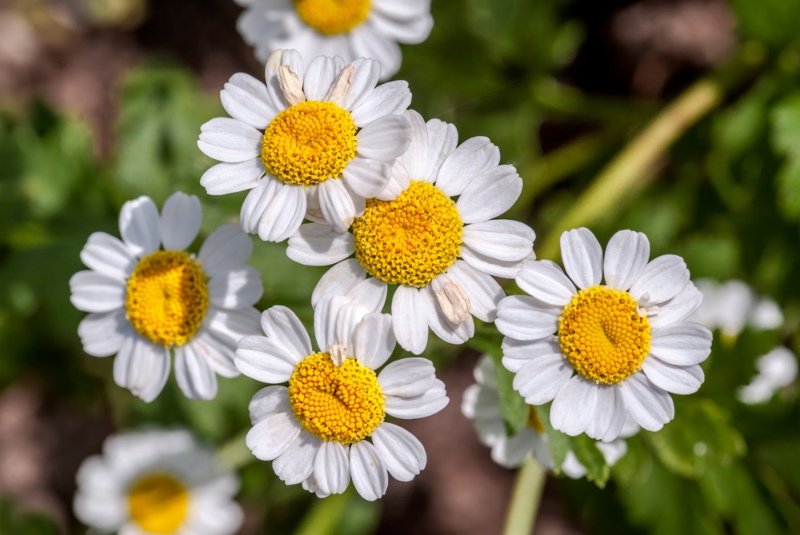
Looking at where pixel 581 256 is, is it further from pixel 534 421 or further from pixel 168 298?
pixel 168 298

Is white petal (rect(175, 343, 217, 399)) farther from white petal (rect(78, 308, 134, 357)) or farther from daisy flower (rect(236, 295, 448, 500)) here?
daisy flower (rect(236, 295, 448, 500))

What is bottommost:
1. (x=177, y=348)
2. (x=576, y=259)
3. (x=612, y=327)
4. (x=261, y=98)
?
(x=177, y=348)

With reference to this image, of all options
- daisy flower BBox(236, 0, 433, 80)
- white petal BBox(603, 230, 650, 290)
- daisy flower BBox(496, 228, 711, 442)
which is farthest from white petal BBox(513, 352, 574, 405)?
daisy flower BBox(236, 0, 433, 80)

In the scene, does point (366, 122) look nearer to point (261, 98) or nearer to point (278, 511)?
point (261, 98)

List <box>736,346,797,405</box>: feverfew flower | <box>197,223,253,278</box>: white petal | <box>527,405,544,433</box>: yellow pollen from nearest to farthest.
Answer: <box>197,223,253,278</box>: white petal
<box>527,405,544,433</box>: yellow pollen
<box>736,346,797,405</box>: feverfew flower

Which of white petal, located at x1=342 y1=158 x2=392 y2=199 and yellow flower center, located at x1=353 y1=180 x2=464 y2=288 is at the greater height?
white petal, located at x1=342 y1=158 x2=392 y2=199

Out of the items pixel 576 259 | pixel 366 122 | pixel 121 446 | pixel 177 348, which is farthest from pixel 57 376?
pixel 576 259

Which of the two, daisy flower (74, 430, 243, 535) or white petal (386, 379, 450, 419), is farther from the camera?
daisy flower (74, 430, 243, 535)

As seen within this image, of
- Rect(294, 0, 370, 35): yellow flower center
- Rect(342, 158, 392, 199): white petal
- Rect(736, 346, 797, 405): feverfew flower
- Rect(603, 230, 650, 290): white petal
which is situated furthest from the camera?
Rect(736, 346, 797, 405): feverfew flower
